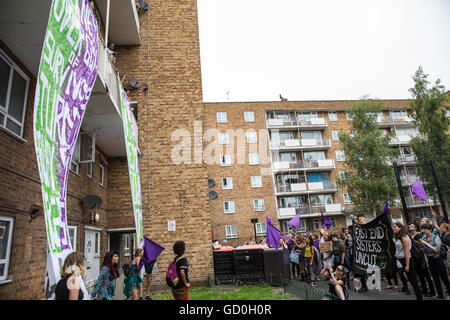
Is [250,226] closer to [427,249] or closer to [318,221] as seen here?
[318,221]

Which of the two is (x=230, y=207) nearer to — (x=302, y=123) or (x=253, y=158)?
(x=253, y=158)

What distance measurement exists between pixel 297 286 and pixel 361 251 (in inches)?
80.7

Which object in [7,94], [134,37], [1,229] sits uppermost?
[134,37]

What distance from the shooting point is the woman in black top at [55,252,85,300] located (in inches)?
137

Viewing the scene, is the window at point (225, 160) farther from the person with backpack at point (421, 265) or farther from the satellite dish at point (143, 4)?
the person with backpack at point (421, 265)

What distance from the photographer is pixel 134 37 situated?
13.1 m

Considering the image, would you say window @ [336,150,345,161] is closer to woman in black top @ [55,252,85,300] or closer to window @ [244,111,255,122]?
window @ [244,111,255,122]

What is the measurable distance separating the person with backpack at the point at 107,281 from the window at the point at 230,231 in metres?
25.4

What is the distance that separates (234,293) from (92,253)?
5171 mm

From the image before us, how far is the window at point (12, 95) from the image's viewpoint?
5523 mm

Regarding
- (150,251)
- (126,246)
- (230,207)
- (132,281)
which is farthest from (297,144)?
(132,281)

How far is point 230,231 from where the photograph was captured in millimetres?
30391
